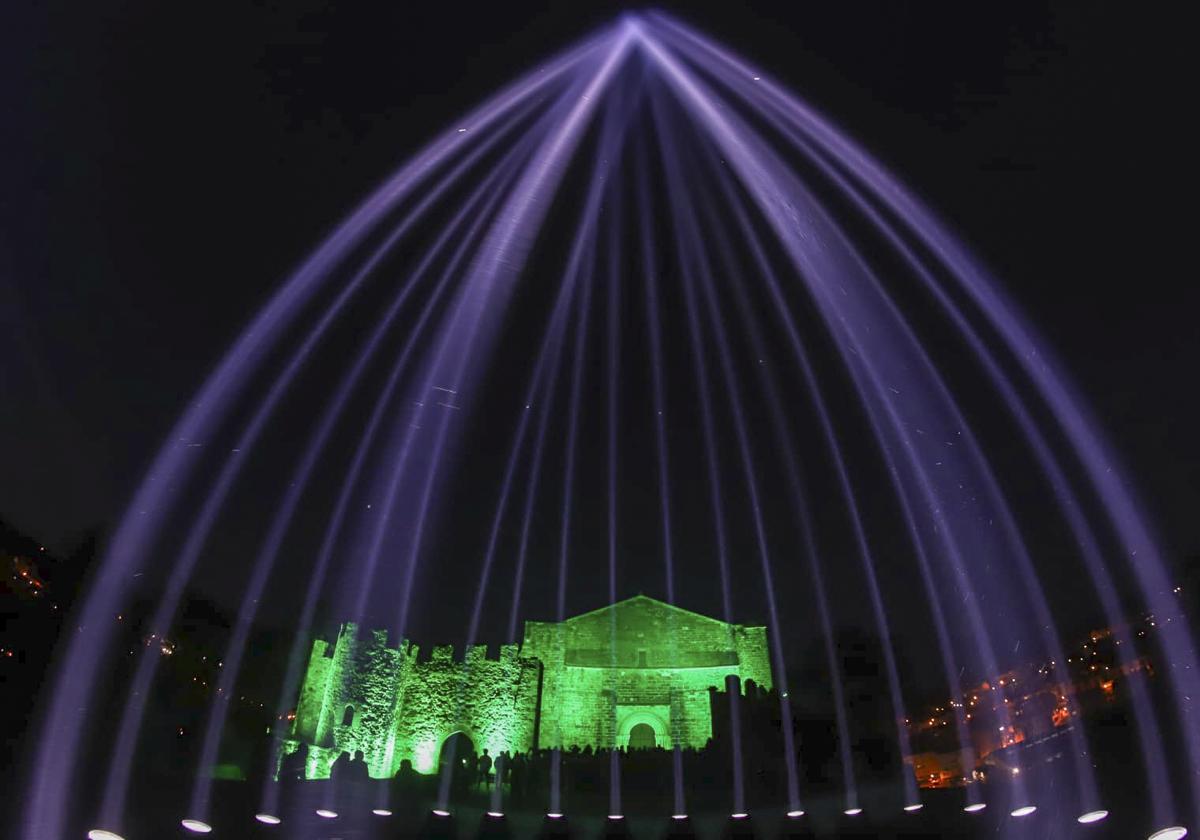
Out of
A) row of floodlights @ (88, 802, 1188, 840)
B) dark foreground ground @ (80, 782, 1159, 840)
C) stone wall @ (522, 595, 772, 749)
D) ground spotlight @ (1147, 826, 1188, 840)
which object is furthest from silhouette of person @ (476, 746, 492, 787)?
ground spotlight @ (1147, 826, 1188, 840)

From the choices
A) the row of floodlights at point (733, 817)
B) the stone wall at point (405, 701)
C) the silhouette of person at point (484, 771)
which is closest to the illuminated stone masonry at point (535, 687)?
the stone wall at point (405, 701)

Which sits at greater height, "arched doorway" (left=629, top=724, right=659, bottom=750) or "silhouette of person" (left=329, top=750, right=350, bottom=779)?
"arched doorway" (left=629, top=724, right=659, bottom=750)

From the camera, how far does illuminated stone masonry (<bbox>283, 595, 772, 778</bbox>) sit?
31.9m

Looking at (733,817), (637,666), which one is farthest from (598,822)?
(637,666)

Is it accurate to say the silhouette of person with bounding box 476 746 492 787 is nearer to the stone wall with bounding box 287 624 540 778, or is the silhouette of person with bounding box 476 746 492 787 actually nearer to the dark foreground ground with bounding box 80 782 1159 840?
the dark foreground ground with bounding box 80 782 1159 840

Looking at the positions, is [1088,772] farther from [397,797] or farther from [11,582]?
[11,582]

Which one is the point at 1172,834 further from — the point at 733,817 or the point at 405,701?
the point at 405,701

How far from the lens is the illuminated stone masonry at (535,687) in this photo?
31859 mm

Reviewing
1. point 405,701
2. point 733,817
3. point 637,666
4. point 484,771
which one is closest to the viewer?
point 733,817

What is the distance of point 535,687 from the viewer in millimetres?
33938

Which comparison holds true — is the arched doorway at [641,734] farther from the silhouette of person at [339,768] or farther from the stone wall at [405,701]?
the silhouette of person at [339,768]

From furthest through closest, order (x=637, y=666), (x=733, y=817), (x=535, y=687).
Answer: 1. (x=637, y=666)
2. (x=535, y=687)
3. (x=733, y=817)

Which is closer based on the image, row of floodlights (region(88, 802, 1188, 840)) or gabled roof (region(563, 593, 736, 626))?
row of floodlights (region(88, 802, 1188, 840))

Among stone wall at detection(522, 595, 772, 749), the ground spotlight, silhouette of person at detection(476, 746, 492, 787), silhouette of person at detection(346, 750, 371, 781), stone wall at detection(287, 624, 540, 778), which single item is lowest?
the ground spotlight
